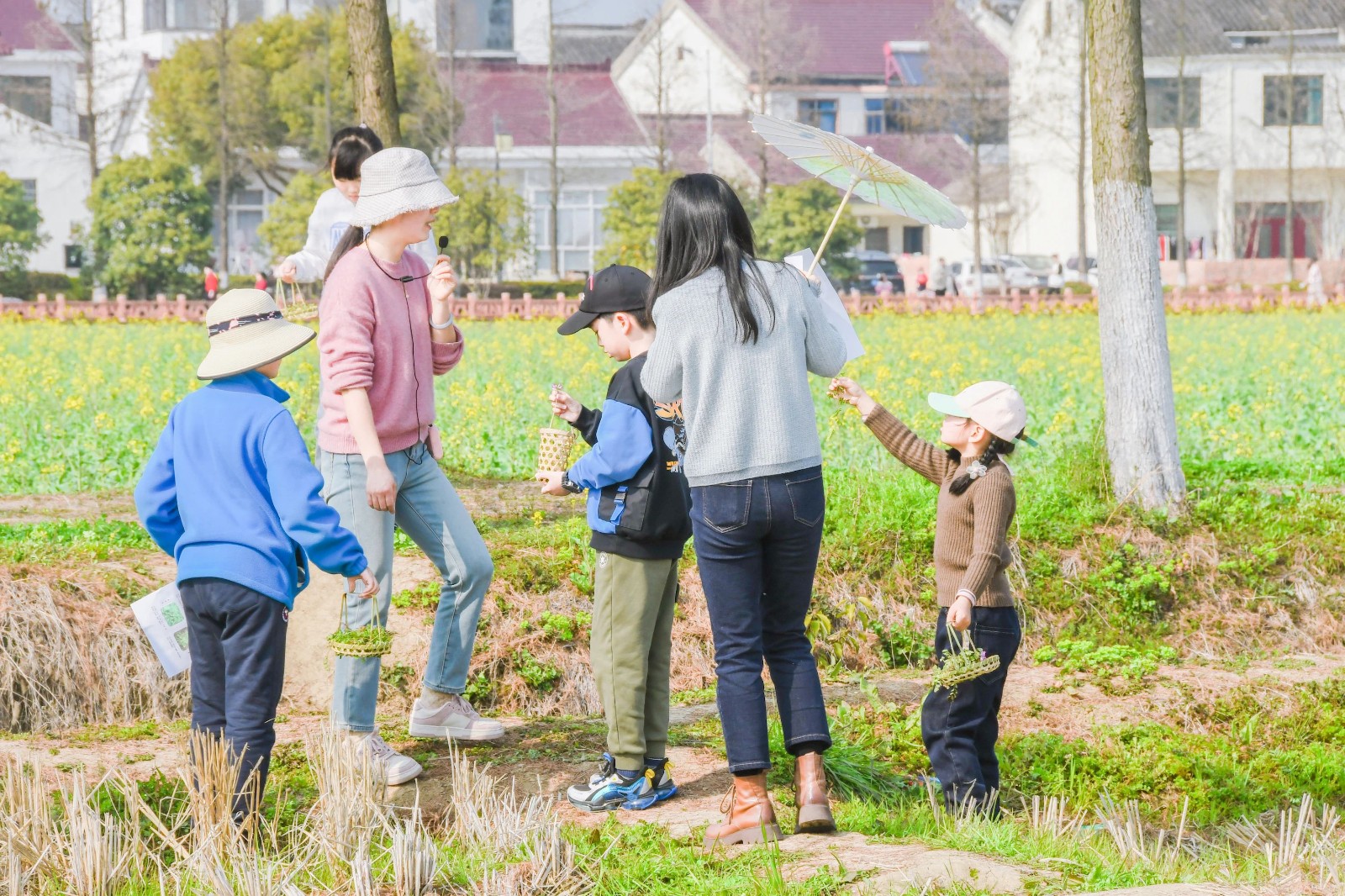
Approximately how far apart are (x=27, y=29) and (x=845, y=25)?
89.1ft

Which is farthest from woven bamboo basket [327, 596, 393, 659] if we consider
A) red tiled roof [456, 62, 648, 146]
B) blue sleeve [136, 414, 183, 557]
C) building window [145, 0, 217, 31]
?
building window [145, 0, 217, 31]

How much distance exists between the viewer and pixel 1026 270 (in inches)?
1624

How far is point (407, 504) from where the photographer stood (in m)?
4.39

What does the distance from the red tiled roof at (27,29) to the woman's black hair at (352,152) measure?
41.9 meters

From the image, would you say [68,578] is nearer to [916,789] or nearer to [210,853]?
[210,853]

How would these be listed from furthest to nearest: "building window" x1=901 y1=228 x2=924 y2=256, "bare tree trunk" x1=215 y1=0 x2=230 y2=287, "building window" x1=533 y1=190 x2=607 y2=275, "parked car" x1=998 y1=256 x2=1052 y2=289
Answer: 1. "building window" x1=901 y1=228 x2=924 y2=256
2. "building window" x1=533 y1=190 x2=607 y2=275
3. "parked car" x1=998 y1=256 x2=1052 y2=289
4. "bare tree trunk" x1=215 y1=0 x2=230 y2=287

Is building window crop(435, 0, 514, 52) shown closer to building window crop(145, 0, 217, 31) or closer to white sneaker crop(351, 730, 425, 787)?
building window crop(145, 0, 217, 31)

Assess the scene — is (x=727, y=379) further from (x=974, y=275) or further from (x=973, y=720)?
(x=974, y=275)

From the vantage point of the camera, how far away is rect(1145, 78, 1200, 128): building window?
42.9m

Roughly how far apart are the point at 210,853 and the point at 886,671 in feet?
11.8

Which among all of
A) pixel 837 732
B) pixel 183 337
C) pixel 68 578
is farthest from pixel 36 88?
pixel 837 732

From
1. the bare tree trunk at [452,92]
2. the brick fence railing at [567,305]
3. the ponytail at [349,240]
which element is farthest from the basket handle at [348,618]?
the bare tree trunk at [452,92]

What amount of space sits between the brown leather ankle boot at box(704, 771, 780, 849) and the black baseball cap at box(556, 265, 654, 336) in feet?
4.35

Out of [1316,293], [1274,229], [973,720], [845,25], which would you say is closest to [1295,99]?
[1274,229]
